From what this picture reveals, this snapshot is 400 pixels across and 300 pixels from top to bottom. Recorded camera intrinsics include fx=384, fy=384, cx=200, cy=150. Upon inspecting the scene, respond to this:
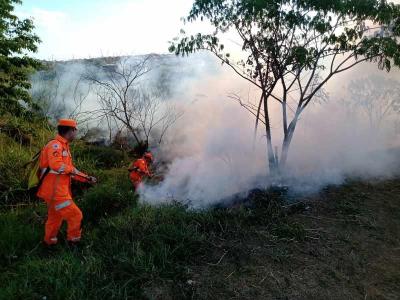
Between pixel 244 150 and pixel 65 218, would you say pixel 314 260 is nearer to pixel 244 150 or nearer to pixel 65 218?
pixel 65 218

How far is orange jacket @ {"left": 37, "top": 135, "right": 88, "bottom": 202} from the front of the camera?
15.6ft

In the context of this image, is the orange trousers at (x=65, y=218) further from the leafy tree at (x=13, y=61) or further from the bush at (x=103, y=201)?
the leafy tree at (x=13, y=61)

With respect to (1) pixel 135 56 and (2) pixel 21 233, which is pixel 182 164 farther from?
(1) pixel 135 56

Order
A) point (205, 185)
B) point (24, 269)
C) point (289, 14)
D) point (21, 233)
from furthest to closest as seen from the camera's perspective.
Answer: point (205, 185), point (289, 14), point (21, 233), point (24, 269)

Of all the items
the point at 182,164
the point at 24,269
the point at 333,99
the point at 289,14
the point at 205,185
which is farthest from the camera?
the point at 333,99

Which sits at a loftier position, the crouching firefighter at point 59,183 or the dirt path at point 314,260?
the crouching firefighter at point 59,183

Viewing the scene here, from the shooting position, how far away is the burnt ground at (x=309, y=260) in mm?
4203

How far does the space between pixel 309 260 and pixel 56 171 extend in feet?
10.9

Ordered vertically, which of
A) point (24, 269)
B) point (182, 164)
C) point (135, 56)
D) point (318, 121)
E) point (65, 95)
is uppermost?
point (135, 56)

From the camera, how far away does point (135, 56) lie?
1194 centimetres

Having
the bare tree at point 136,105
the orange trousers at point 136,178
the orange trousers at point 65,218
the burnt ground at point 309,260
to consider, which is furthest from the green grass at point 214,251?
the bare tree at point 136,105

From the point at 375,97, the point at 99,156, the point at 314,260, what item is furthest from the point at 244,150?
the point at 375,97

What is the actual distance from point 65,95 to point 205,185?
649 centimetres

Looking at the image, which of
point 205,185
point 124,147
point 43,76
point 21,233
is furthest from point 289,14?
point 43,76
